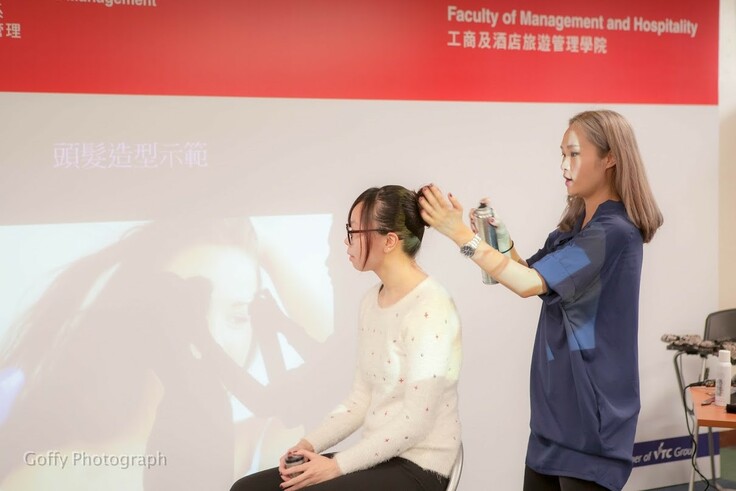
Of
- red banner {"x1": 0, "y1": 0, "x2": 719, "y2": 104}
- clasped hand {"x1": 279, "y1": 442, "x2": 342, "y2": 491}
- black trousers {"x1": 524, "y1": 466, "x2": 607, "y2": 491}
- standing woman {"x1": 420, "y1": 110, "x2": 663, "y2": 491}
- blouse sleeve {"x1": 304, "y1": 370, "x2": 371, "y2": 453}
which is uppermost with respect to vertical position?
red banner {"x1": 0, "y1": 0, "x2": 719, "y2": 104}

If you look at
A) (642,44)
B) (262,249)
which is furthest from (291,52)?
(642,44)

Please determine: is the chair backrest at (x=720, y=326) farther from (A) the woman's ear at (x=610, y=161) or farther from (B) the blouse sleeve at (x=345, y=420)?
(B) the blouse sleeve at (x=345, y=420)

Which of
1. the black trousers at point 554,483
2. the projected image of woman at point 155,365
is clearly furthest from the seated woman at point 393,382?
the projected image of woman at point 155,365

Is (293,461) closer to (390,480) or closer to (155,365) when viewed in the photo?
(390,480)

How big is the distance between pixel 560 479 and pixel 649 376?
77.9 inches

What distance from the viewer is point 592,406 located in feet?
5.97

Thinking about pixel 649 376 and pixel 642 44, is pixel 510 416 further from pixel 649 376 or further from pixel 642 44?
pixel 642 44

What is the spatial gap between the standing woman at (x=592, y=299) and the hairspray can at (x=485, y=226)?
0.53 ft

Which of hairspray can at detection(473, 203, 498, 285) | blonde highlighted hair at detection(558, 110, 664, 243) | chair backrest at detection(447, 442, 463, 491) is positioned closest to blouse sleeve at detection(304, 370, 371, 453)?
chair backrest at detection(447, 442, 463, 491)

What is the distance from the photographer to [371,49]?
3.18 m

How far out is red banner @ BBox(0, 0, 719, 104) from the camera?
282 centimetres

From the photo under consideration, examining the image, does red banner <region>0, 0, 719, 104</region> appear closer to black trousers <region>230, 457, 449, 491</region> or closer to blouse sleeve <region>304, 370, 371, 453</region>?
blouse sleeve <region>304, 370, 371, 453</region>

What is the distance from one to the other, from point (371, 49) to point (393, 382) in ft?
5.66

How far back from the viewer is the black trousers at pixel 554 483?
1844 mm
